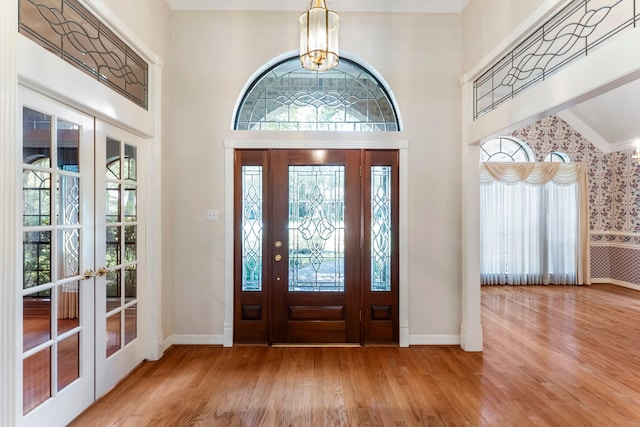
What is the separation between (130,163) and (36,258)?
4.02 ft

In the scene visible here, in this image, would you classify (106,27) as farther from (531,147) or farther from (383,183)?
(531,147)

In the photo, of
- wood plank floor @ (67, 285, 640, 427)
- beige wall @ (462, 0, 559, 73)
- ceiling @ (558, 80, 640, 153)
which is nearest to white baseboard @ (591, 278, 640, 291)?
ceiling @ (558, 80, 640, 153)

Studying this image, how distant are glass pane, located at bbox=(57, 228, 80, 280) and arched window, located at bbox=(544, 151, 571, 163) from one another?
787cm

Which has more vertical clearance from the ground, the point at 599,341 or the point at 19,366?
the point at 19,366

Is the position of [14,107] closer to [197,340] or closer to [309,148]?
[309,148]

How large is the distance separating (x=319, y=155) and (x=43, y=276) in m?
2.52

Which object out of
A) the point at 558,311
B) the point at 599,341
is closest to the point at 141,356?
the point at 599,341

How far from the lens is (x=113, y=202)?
8.85ft

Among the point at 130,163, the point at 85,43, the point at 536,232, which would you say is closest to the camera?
the point at 85,43

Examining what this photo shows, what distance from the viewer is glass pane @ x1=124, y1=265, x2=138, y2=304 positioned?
2.88 metres

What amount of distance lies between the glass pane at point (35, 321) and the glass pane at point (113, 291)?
0.59 metres

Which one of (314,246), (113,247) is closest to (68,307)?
(113,247)

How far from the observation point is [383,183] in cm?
359

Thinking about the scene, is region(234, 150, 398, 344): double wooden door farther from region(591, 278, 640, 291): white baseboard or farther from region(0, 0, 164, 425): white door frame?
region(591, 278, 640, 291): white baseboard
